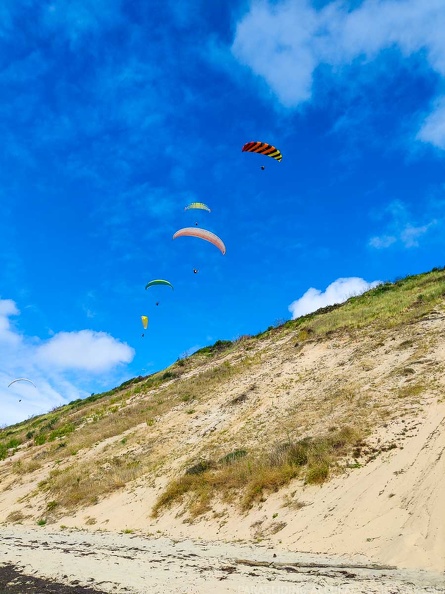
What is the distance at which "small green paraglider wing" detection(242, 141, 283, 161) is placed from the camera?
91.6 ft

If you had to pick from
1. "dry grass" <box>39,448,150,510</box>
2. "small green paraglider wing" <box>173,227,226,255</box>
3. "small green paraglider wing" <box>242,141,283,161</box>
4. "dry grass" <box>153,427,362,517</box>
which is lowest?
"dry grass" <box>153,427,362,517</box>

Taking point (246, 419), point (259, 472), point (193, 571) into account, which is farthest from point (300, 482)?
point (246, 419)

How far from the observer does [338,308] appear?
39969mm

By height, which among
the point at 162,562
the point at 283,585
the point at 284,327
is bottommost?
the point at 283,585

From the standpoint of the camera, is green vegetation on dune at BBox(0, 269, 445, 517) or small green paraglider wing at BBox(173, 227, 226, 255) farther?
small green paraglider wing at BBox(173, 227, 226, 255)

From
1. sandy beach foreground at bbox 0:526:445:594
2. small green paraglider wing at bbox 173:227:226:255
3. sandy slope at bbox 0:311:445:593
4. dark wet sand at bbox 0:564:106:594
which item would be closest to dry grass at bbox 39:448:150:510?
sandy slope at bbox 0:311:445:593

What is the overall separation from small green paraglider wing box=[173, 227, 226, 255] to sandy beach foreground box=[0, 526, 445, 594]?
20.3 m

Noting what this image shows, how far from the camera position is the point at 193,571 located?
9.61m

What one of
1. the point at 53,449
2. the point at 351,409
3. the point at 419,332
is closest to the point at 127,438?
the point at 53,449

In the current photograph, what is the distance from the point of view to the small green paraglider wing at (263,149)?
2792 cm

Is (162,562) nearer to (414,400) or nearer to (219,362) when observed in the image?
(414,400)

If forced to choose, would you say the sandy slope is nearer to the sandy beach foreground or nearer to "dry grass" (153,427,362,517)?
the sandy beach foreground

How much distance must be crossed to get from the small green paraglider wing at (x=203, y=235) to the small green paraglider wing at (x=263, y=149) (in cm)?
617

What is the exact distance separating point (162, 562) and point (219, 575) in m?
2.32
